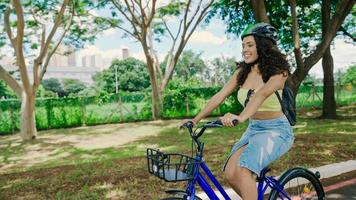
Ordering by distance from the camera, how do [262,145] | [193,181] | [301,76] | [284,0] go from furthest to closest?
1. [284,0]
2. [301,76]
3. [262,145]
4. [193,181]

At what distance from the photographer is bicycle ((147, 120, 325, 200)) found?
8.61ft

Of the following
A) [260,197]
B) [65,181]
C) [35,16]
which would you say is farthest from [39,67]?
[260,197]

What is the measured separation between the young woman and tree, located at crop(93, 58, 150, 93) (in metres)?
66.5

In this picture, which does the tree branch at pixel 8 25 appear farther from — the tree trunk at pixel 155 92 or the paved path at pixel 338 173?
the paved path at pixel 338 173

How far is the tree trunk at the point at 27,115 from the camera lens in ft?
49.4

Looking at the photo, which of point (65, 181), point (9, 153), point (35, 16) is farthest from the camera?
point (35, 16)

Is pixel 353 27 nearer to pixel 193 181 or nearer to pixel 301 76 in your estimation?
pixel 301 76

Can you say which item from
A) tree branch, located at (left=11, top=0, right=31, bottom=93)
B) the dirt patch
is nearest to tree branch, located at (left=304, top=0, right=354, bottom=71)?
the dirt patch

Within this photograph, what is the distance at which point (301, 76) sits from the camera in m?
8.80

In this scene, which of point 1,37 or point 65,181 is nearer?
point 65,181

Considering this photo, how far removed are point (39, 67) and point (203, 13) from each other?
9.76 metres

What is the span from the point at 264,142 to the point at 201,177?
583 millimetres

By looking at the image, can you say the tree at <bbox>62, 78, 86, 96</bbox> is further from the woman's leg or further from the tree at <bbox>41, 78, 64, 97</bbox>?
the woman's leg

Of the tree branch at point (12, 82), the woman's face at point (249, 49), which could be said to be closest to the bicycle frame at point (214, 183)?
the woman's face at point (249, 49)
